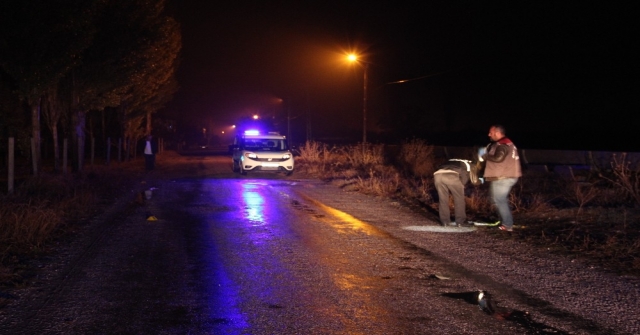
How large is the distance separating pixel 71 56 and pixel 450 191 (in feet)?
42.8

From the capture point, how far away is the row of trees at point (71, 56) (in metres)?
17.5

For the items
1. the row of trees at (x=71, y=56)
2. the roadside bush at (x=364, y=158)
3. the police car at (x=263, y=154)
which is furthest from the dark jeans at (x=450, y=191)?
the roadside bush at (x=364, y=158)

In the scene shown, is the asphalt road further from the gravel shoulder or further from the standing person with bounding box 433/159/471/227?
the standing person with bounding box 433/159/471/227

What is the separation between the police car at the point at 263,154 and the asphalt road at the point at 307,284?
11824 mm

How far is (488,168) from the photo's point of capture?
403 inches

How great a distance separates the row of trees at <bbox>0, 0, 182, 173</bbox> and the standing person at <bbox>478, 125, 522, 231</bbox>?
13.2 metres

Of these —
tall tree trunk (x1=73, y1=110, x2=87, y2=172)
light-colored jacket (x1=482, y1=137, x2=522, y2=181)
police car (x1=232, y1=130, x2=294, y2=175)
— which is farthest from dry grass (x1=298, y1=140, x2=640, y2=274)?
tall tree trunk (x1=73, y1=110, x2=87, y2=172)

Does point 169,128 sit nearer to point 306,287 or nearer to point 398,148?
point 398,148

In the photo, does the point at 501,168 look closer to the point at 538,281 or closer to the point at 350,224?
the point at 350,224

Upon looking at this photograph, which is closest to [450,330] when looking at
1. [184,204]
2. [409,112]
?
[184,204]

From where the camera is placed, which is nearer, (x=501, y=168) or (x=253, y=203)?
(x=501, y=168)

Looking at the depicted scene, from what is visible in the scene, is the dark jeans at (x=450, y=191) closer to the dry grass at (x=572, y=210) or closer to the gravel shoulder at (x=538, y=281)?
the gravel shoulder at (x=538, y=281)

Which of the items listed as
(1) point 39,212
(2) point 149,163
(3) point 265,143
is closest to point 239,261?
(1) point 39,212

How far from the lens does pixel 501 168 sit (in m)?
10.1
